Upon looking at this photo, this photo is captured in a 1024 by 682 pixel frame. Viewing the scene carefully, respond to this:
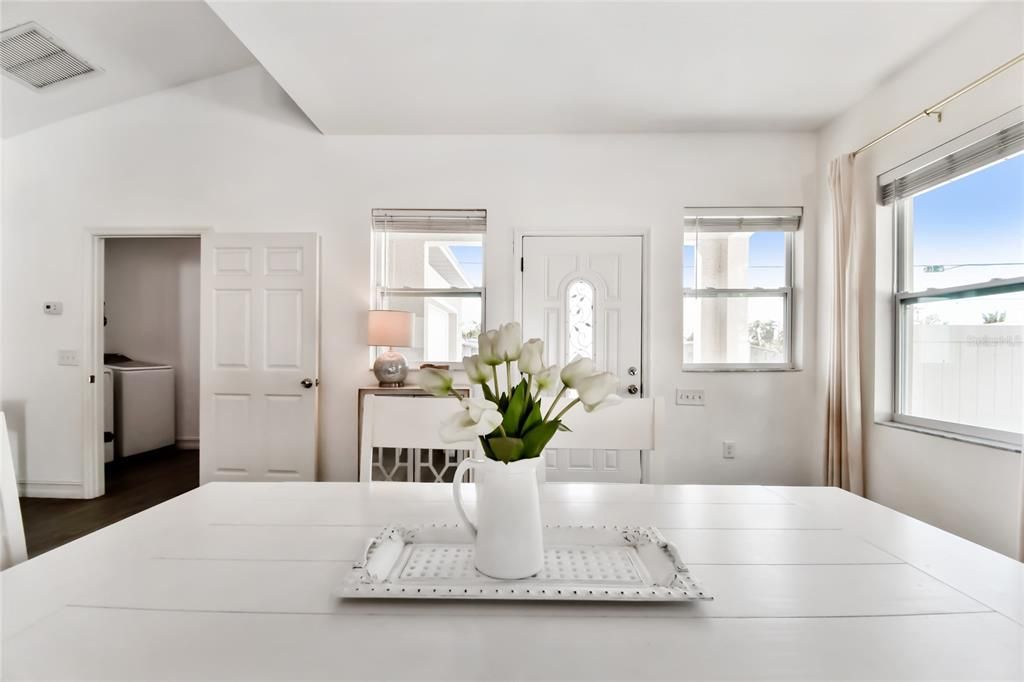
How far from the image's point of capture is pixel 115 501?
331 cm

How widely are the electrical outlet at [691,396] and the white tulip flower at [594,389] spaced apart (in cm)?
276

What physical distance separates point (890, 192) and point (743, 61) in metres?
1.13

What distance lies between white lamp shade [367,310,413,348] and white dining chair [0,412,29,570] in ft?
6.96

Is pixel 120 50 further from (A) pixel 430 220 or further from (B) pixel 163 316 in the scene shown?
(B) pixel 163 316

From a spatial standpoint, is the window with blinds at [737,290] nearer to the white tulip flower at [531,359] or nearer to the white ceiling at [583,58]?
the white ceiling at [583,58]

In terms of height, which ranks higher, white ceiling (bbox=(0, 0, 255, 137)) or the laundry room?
white ceiling (bbox=(0, 0, 255, 137))

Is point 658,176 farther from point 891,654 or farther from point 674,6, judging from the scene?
point 891,654

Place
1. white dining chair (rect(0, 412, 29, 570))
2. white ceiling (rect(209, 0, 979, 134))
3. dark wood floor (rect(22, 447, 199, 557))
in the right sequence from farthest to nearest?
dark wood floor (rect(22, 447, 199, 557)), white ceiling (rect(209, 0, 979, 134)), white dining chair (rect(0, 412, 29, 570))

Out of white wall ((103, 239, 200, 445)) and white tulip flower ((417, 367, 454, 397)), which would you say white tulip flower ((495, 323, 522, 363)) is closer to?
white tulip flower ((417, 367, 454, 397))

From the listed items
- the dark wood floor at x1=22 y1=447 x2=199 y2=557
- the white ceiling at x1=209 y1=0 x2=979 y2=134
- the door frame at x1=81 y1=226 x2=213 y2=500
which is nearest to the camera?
the white ceiling at x1=209 y1=0 x2=979 y2=134

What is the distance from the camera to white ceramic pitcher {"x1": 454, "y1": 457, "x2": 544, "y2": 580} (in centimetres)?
72

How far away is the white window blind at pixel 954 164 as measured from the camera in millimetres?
1971

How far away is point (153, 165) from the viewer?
340 cm

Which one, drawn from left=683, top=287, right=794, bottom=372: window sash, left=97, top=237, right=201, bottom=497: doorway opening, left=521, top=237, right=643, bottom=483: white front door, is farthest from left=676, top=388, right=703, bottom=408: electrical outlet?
left=97, top=237, right=201, bottom=497: doorway opening
